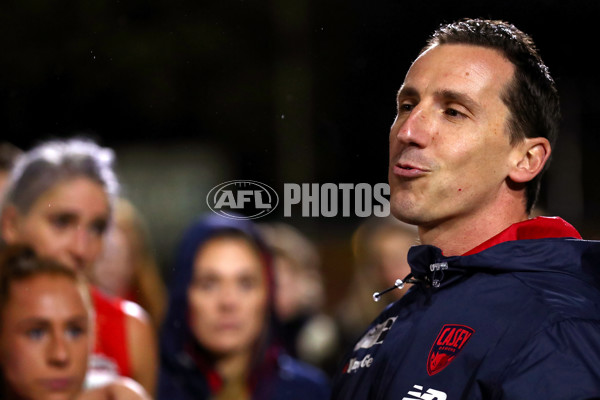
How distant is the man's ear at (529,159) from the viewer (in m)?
1.70

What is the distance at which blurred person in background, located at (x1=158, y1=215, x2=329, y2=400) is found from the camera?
8.89 feet

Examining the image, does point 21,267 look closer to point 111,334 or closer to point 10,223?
point 10,223

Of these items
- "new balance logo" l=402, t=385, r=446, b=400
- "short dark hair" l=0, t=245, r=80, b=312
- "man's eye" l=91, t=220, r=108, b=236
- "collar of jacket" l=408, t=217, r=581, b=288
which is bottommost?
"new balance logo" l=402, t=385, r=446, b=400

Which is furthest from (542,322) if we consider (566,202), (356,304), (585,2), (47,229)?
(356,304)

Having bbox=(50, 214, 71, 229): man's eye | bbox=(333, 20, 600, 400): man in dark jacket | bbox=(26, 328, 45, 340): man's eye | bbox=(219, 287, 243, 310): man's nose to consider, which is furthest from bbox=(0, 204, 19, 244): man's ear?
bbox=(333, 20, 600, 400): man in dark jacket

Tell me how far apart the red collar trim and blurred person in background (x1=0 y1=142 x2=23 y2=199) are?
1.65 metres

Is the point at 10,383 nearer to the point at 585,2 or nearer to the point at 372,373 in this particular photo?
the point at 372,373

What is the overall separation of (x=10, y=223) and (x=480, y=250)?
146 cm

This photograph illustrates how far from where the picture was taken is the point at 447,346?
1461 millimetres

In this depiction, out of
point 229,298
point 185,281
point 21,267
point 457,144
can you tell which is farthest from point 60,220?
point 457,144

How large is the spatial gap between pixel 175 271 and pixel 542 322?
1681 mm

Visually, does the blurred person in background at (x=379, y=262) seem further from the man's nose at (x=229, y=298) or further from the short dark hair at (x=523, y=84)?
the short dark hair at (x=523, y=84)

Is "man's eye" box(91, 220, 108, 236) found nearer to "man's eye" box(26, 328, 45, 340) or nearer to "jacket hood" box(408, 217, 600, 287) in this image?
"man's eye" box(26, 328, 45, 340)

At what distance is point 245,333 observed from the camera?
2.80m
